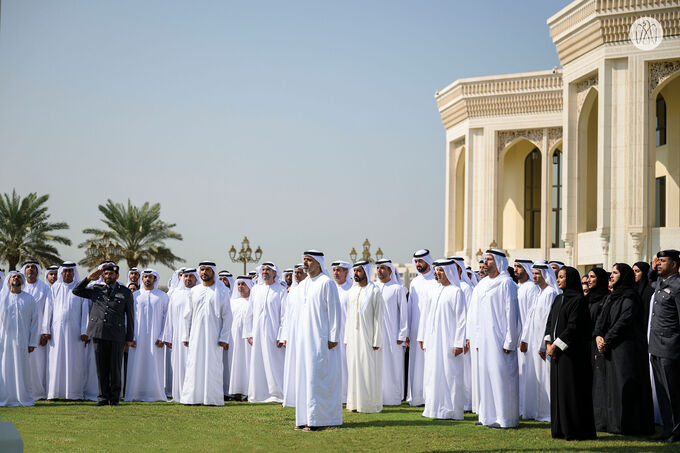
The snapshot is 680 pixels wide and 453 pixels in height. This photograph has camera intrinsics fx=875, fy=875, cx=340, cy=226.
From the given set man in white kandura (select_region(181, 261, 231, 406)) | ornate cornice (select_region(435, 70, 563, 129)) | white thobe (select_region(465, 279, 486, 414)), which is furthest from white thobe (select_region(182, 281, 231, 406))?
ornate cornice (select_region(435, 70, 563, 129))

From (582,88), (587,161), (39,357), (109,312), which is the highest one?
(582,88)

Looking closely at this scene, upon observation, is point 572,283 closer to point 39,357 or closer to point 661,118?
point 39,357

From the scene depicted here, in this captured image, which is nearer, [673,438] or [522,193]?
[673,438]

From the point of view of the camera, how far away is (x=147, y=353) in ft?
41.3

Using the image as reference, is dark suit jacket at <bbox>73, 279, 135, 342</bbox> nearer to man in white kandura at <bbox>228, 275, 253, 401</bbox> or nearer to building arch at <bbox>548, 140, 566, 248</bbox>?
man in white kandura at <bbox>228, 275, 253, 401</bbox>

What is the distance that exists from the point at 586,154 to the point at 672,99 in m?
3.23

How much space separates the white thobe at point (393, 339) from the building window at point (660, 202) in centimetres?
1963

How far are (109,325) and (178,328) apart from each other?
1185 mm

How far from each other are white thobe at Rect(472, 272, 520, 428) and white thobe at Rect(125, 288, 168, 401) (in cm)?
513

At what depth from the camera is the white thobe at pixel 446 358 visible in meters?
10.2

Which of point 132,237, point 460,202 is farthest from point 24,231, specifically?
point 460,202

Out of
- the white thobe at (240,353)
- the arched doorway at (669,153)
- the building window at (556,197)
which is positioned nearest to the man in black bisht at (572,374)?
the white thobe at (240,353)

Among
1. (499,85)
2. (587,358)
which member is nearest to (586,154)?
(499,85)

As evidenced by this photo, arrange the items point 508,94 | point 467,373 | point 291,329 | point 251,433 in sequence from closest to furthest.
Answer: point 251,433, point 291,329, point 467,373, point 508,94
